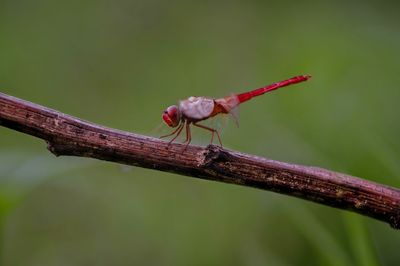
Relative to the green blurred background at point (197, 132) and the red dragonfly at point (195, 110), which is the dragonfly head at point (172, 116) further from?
the green blurred background at point (197, 132)

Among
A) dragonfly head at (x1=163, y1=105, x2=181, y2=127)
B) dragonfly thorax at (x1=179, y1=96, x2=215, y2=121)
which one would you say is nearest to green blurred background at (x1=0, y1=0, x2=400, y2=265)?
dragonfly head at (x1=163, y1=105, x2=181, y2=127)

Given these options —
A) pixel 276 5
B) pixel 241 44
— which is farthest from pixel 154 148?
pixel 276 5

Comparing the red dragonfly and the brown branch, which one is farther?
the red dragonfly

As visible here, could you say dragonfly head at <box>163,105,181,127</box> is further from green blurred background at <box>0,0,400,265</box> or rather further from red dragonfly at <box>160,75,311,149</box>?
green blurred background at <box>0,0,400,265</box>

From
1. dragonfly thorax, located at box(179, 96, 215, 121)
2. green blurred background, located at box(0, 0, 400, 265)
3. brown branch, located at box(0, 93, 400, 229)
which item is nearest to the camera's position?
brown branch, located at box(0, 93, 400, 229)

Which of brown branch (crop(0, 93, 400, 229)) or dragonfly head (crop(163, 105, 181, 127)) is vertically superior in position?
dragonfly head (crop(163, 105, 181, 127))

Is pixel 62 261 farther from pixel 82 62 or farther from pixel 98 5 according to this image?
pixel 98 5

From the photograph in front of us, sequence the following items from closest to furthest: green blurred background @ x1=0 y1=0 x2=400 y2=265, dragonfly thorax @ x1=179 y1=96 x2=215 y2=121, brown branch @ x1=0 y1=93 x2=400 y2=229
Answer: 1. brown branch @ x1=0 y1=93 x2=400 y2=229
2. dragonfly thorax @ x1=179 y1=96 x2=215 y2=121
3. green blurred background @ x1=0 y1=0 x2=400 y2=265

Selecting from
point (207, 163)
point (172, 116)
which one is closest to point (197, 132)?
point (172, 116)
